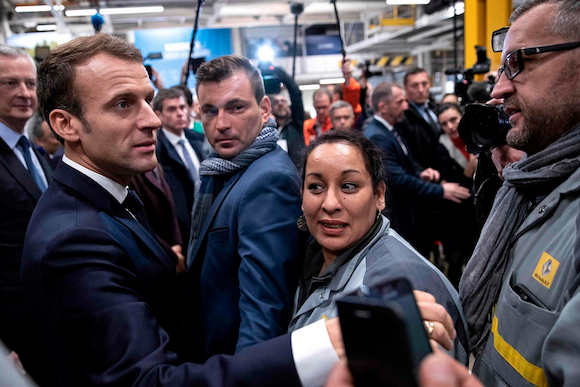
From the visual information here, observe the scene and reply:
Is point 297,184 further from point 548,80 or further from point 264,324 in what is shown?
point 548,80

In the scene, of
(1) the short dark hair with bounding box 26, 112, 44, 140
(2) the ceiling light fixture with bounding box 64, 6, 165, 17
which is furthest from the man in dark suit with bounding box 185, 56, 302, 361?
(2) the ceiling light fixture with bounding box 64, 6, 165, 17

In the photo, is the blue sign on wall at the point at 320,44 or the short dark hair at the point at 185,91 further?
the blue sign on wall at the point at 320,44

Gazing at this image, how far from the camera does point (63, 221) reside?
113 cm

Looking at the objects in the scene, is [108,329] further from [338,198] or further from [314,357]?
[338,198]

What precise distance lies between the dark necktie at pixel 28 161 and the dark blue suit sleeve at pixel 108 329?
56.6 inches

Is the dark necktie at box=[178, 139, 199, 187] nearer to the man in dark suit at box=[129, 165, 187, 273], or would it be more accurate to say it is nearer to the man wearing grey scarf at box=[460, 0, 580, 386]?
the man in dark suit at box=[129, 165, 187, 273]

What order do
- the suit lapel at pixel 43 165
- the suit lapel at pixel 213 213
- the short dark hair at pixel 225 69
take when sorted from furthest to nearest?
the suit lapel at pixel 43 165 < the short dark hair at pixel 225 69 < the suit lapel at pixel 213 213

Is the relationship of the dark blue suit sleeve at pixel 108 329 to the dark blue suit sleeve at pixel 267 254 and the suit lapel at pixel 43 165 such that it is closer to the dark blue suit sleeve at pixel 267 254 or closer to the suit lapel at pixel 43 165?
the dark blue suit sleeve at pixel 267 254

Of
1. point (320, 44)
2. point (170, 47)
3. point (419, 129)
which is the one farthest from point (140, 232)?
point (320, 44)

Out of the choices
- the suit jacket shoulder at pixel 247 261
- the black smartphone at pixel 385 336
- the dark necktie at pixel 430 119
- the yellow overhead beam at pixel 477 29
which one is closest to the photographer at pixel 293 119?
the suit jacket shoulder at pixel 247 261

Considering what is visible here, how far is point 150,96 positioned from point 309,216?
2.05 ft

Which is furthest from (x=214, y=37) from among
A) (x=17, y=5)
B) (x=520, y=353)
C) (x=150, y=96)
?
(x=520, y=353)

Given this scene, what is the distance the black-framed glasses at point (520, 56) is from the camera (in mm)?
971

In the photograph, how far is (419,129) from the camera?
159 inches
